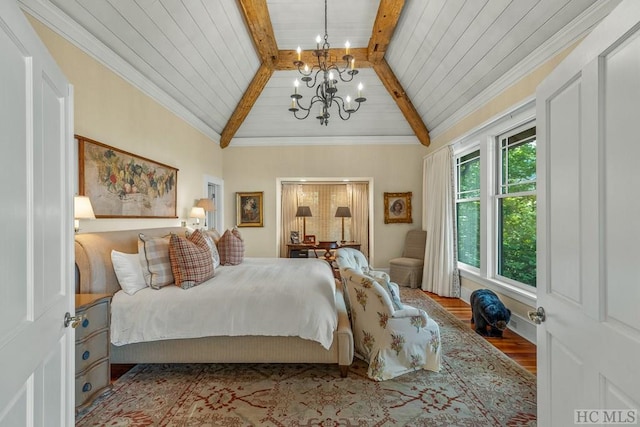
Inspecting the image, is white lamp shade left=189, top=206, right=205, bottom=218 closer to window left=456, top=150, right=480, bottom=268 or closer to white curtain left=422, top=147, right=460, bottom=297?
white curtain left=422, top=147, right=460, bottom=297

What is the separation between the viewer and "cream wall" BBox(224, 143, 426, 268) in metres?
6.10

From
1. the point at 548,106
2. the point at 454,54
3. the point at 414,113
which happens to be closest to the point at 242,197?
the point at 414,113

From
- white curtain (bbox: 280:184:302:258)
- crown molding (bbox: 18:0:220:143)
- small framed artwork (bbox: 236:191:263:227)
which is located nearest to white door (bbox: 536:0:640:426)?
crown molding (bbox: 18:0:220:143)

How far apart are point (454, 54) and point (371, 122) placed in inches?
89.5

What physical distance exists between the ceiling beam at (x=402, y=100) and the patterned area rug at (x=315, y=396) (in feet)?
13.2

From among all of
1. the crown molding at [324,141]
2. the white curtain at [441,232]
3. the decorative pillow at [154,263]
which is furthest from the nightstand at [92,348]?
the crown molding at [324,141]

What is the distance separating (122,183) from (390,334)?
288 cm

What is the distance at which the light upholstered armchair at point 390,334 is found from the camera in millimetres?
2371

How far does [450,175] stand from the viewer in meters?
4.86

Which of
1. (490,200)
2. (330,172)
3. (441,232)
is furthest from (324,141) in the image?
(490,200)

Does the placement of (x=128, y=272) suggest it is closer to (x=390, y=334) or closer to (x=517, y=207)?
(x=390, y=334)

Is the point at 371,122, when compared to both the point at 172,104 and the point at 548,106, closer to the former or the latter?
the point at 172,104

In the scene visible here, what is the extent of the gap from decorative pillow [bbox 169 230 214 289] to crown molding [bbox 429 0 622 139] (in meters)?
3.57

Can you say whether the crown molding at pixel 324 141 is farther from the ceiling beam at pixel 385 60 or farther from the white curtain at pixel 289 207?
the white curtain at pixel 289 207
